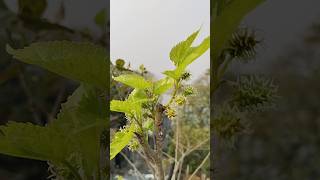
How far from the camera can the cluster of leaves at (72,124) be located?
0.54 meters

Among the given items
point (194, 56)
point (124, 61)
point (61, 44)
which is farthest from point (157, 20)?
point (61, 44)

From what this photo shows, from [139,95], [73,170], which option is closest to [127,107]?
[139,95]

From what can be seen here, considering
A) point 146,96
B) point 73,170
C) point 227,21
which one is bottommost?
point 73,170

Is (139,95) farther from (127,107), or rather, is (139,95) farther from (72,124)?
(72,124)

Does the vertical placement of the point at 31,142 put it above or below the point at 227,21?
below

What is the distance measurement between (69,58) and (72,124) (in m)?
0.09

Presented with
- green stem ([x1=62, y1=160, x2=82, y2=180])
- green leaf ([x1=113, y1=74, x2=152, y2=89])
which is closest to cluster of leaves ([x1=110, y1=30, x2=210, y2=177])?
green leaf ([x1=113, y1=74, x2=152, y2=89])

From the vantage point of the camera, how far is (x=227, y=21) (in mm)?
586

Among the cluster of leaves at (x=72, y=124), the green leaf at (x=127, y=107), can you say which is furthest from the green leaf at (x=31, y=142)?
the green leaf at (x=127, y=107)

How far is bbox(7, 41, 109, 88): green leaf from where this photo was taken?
1.78 feet

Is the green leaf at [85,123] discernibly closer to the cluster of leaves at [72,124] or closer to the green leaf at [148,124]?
the cluster of leaves at [72,124]

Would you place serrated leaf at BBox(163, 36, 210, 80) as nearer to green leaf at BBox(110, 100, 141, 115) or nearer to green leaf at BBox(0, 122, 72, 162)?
green leaf at BBox(110, 100, 141, 115)

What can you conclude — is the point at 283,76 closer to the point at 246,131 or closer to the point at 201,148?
the point at 246,131

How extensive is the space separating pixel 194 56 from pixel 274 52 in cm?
13
